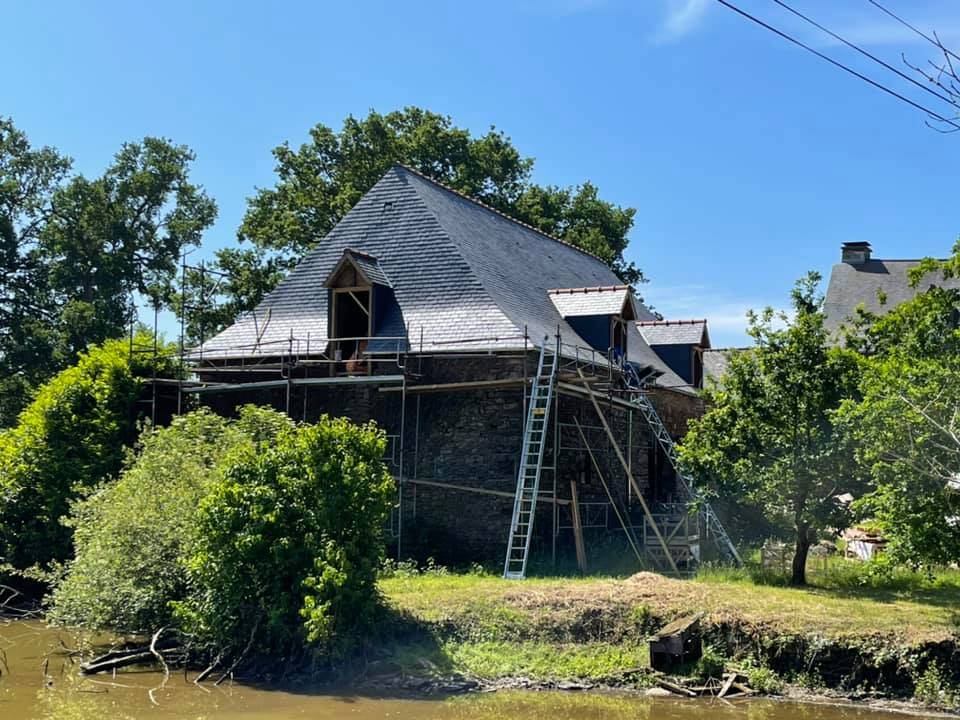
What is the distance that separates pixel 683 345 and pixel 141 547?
747 inches

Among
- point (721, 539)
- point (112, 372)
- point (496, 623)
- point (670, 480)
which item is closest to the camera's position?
point (496, 623)

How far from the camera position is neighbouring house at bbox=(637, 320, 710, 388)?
104ft

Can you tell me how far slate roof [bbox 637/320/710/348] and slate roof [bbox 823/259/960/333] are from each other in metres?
7.19

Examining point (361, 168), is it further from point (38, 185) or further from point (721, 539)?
point (721, 539)

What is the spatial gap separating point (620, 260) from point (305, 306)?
21.0 metres

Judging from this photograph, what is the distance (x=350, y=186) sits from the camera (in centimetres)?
3688

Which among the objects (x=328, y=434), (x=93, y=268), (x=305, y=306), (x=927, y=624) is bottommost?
(x=927, y=624)

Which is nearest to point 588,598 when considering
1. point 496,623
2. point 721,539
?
point 496,623

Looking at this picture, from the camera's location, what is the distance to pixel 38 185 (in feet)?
139

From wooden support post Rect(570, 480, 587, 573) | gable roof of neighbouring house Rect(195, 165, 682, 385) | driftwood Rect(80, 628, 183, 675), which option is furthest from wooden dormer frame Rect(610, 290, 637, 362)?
driftwood Rect(80, 628, 183, 675)

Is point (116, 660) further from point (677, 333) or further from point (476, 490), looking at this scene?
point (677, 333)

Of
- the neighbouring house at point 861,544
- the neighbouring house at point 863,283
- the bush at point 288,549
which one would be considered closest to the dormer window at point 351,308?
the bush at point 288,549

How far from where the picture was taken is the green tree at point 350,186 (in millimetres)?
37219

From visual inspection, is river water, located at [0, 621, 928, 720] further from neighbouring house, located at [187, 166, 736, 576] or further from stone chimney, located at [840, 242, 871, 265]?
stone chimney, located at [840, 242, 871, 265]
